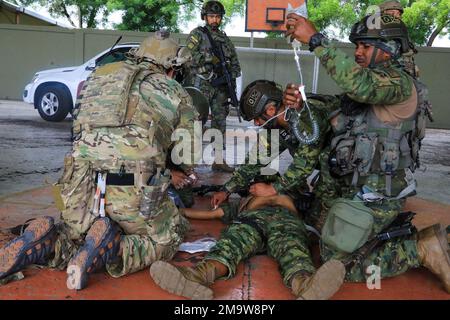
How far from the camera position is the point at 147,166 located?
2547 mm

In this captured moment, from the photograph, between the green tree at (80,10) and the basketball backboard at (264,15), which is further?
the green tree at (80,10)

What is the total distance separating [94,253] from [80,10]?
67.4 ft

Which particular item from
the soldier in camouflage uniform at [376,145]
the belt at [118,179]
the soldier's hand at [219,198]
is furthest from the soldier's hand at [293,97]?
the belt at [118,179]

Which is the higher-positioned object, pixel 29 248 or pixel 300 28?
pixel 300 28

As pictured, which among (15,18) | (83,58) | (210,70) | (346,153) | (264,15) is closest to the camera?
(346,153)

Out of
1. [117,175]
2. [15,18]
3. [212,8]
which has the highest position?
[15,18]

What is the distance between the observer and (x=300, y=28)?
8.63 feet

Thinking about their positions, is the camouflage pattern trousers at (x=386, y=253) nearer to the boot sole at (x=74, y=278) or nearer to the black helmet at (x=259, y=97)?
the black helmet at (x=259, y=97)

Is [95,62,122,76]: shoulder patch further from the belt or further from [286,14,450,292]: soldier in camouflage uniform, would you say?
[286,14,450,292]: soldier in camouflage uniform

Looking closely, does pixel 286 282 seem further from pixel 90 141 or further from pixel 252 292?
pixel 90 141

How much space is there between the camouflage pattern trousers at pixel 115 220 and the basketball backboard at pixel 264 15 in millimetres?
10445

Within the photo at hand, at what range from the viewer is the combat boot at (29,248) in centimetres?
233

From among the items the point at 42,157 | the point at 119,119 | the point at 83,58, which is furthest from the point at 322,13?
the point at 119,119

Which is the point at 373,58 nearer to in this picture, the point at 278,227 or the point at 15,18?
the point at 278,227
